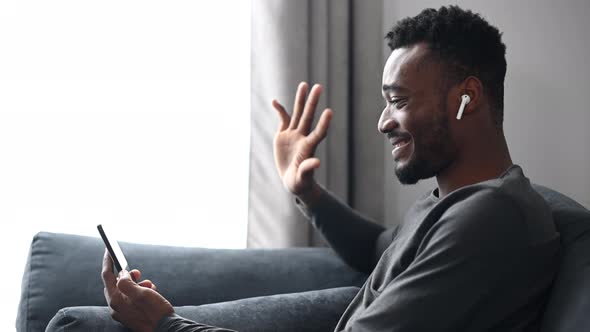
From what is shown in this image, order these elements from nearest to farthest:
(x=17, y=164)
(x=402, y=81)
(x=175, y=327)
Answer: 1. (x=175, y=327)
2. (x=402, y=81)
3. (x=17, y=164)

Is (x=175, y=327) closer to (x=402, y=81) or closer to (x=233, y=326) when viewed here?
(x=233, y=326)

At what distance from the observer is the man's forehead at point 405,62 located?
144 cm

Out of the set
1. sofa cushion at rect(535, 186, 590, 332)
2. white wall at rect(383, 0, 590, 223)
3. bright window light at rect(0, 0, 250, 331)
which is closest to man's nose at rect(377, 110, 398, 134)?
sofa cushion at rect(535, 186, 590, 332)

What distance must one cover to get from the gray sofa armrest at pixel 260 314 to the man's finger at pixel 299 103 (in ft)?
1.43

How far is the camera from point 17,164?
188 centimetres

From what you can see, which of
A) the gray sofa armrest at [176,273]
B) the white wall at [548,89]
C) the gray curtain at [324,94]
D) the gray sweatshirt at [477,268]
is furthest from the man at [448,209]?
the white wall at [548,89]

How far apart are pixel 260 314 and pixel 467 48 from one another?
0.69 meters

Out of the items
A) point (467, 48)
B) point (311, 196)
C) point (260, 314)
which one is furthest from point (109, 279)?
point (467, 48)

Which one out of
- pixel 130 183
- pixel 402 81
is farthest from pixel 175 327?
pixel 130 183

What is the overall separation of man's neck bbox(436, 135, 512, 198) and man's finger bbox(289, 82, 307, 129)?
52 centimetres

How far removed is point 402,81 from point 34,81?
1.00 m

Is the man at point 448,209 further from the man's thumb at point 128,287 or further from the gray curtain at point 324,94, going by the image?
the gray curtain at point 324,94

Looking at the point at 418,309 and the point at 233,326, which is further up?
the point at 418,309

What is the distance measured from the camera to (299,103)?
1851 millimetres
